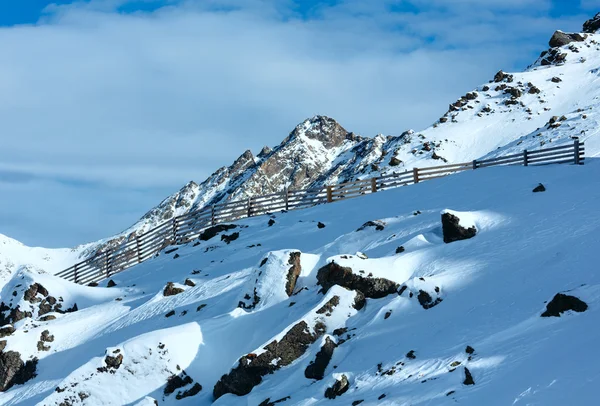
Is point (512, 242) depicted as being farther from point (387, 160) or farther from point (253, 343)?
point (387, 160)

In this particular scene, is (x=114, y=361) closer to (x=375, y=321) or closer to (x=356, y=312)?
(x=356, y=312)

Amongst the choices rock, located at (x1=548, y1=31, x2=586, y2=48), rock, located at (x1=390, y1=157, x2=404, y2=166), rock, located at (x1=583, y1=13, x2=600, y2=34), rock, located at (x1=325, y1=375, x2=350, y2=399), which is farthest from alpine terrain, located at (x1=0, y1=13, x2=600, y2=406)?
rock, located at (x1=583, y1=13, x2=600, y2=34)

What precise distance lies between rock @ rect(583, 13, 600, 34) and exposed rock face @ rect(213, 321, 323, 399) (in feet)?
272

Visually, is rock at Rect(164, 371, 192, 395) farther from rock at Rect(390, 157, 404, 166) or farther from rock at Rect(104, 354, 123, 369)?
rock at Rect(390, 157, 404, 166)

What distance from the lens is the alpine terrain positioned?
556 inches

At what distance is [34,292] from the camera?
3009 cm

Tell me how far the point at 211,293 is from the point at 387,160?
50166 mm

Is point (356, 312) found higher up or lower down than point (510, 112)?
lower down

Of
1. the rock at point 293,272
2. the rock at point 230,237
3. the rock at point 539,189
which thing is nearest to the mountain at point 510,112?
the rock at point 230,237

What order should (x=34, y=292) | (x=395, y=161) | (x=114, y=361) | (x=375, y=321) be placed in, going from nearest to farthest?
(x=375, y=321) → (x=114, y=361) → (x=34, y=292) → (x=395, y=161)

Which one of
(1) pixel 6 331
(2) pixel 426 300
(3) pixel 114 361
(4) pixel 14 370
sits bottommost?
(4) pixel 14 370

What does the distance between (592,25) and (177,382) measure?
3373 inches

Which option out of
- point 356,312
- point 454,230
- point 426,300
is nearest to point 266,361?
point 356,312

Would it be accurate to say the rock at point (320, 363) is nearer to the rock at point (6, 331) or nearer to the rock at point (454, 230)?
the rock at point (454, 230)
